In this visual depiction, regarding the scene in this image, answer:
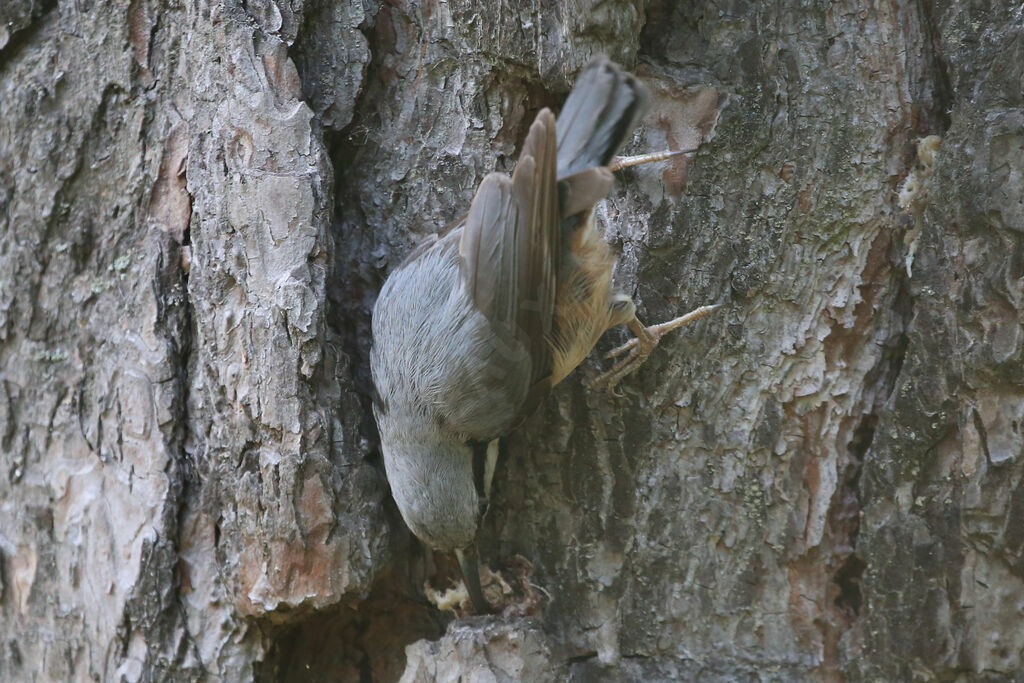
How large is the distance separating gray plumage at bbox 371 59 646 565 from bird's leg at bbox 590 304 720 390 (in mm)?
59

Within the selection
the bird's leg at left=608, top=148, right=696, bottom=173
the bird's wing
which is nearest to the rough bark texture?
the bird's leg at left=608, top=148, right=696, bottom=173

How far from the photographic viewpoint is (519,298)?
Answer: 2.37 m

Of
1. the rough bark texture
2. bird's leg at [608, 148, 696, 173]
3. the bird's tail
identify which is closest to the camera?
the rough bark texture

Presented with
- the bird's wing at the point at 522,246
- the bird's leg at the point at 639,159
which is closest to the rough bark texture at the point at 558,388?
the bird's leg at the point at 639,159

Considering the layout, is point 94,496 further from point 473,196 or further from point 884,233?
point 884,233

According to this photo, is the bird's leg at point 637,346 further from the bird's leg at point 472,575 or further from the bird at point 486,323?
the bird's leg at point 472,575

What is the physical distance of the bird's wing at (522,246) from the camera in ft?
7.15

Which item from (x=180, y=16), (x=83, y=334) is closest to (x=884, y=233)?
(x=180, y=16)

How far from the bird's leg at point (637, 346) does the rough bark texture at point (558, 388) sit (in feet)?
0.13

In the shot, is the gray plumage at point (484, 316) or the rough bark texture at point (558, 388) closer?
the rough bark texture at point (558, 388)

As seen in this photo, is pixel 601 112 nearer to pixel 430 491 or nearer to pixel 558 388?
pixel 558 388

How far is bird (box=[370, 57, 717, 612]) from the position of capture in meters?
2.18

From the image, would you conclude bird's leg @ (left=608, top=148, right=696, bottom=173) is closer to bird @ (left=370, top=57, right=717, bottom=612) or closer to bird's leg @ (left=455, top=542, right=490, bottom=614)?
bird @ (left=370, top=57, right=717, bottom=612)

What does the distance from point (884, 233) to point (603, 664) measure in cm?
123
